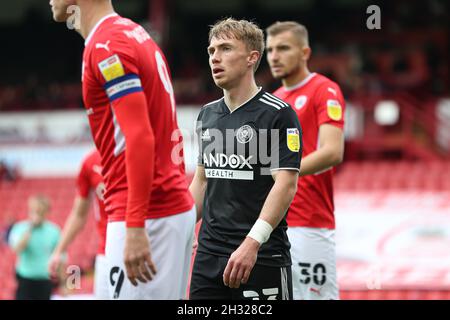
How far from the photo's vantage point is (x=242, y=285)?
3861mm

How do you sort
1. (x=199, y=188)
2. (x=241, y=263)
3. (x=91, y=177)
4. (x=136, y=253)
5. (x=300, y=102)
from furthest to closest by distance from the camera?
1. (x=91, y=177)
2. (x=300, y=102)
3. (x=199, y=188)
4. (x=241, y=263)
5. (x=136, y=253)

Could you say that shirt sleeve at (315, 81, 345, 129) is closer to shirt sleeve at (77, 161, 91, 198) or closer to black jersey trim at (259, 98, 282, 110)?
black jersey trim at (259, 98, 282, 110)

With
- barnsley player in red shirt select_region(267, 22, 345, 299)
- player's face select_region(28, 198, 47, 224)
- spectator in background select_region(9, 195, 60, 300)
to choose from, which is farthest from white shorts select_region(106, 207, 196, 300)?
player's face select_region(28, 198, 47, 224)

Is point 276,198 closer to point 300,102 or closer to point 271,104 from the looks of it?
point 271,104

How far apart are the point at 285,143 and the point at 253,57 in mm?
482

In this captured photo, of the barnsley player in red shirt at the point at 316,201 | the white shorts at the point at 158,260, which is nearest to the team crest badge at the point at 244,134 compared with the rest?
the white shorts at the point at 158,260

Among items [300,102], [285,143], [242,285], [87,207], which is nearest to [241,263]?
[242,285]

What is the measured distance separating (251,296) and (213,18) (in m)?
21.2

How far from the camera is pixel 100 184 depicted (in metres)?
6.23

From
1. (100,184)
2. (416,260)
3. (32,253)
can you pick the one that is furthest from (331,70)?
(100,184)

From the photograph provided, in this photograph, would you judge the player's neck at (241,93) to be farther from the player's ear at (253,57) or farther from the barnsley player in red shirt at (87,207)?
the barnsley player in red shirt at (87,207)

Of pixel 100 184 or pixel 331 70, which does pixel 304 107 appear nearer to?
pixel 100 184

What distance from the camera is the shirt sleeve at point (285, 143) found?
384cm

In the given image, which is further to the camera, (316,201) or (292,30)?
(292,30)
